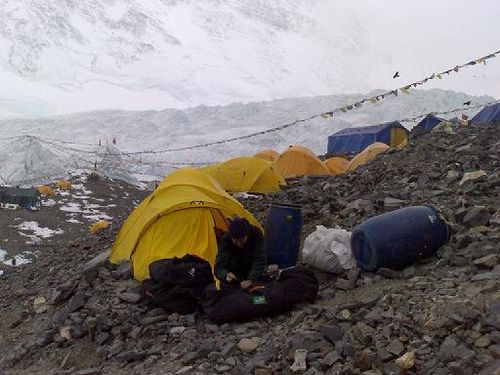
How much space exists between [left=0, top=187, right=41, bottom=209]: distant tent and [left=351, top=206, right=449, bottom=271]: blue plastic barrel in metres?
17.6

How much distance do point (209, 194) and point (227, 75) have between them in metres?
63.5

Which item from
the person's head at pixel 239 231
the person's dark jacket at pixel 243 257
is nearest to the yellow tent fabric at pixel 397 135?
the person's dark jacket at pixel 243 257

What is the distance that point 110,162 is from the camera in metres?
33.0

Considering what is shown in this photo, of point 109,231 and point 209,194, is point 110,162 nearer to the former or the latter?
point 109,231

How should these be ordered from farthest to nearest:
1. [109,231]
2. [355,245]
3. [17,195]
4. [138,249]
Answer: [17,195]
[109,231]
[138,249]
[355,245]

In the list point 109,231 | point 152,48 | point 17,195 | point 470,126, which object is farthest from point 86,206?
point 152,48

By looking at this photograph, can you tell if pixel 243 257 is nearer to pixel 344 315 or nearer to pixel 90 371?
pixel 344 315

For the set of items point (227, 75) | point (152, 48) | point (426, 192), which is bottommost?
point (426, 192)

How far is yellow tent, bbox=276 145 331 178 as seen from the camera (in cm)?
1659

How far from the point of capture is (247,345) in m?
4.51

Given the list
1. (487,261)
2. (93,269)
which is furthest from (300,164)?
Result: (487,261)

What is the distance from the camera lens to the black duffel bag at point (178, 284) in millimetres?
5574

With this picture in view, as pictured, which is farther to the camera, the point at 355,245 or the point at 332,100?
the point at 332,100

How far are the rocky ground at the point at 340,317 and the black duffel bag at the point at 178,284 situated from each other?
12cm
